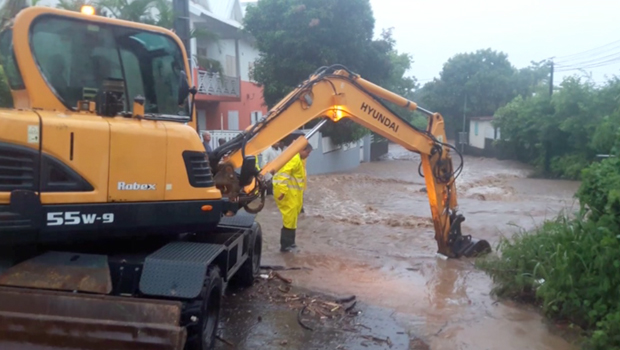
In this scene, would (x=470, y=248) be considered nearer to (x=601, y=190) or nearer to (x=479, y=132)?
(x=601, y=190)

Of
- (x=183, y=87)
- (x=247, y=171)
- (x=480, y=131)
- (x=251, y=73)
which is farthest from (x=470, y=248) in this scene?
(x=480, y=131)

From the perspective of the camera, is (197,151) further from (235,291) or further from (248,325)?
(235,291)

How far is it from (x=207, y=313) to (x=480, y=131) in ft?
152

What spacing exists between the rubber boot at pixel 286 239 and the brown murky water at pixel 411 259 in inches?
5.9

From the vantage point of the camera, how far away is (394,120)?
30.6 feet

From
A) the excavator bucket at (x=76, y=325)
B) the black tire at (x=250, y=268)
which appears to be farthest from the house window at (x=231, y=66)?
the excavator bucket at (x=76, y=325)

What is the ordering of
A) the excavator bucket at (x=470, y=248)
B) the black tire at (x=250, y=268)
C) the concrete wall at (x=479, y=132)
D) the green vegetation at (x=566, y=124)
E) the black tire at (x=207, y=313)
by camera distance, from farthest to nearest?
the concrete wall at (x=479, y=132), the green vegetation at (x=566, y=124), the excavator bucket at (x=470, y=248), the black tire at (x=250, y=268), the black tire at (x=207, y=313)

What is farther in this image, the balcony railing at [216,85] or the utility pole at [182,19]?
the balcony railing at [216,85]

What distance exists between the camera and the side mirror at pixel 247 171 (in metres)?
6.89

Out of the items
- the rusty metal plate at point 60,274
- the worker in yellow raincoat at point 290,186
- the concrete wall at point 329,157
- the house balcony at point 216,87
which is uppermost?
the house balcony at point 216,87

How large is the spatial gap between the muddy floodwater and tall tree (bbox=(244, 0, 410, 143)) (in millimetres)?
5892

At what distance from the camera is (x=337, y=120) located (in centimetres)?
885

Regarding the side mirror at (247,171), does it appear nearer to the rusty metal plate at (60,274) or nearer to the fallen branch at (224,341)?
the fallen branch at (224,341)

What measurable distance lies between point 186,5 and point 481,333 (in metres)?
6.16
